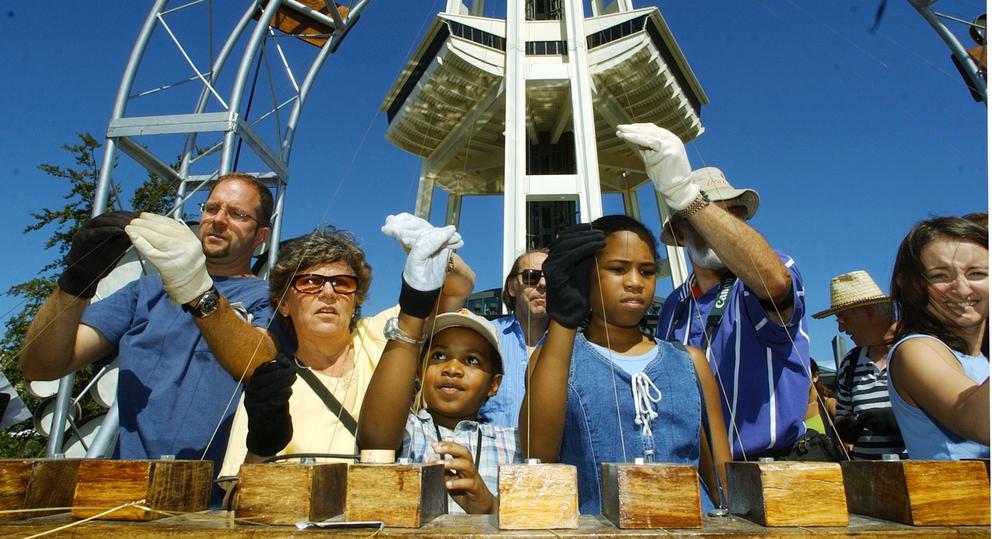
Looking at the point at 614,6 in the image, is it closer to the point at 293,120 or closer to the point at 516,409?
the point at 293,120

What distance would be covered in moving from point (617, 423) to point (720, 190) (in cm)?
140

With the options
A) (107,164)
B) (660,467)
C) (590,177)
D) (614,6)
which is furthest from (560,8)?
(660,467)

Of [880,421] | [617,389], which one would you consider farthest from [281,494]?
[880,421]

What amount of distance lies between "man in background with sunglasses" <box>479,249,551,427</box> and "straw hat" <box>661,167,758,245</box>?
784mm

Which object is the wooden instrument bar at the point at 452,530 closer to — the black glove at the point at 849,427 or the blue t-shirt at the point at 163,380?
the blue t-shirt at the point at 163,380

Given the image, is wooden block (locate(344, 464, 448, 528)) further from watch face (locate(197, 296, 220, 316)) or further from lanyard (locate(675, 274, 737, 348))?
lanyard (locate(675, 274, 737, 348))

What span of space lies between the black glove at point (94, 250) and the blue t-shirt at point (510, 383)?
4.81 feet

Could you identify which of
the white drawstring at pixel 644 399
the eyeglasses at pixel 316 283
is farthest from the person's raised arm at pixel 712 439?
the eyeglasses at pixel 316 283

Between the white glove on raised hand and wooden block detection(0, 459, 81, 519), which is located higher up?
the white glove on raised hand

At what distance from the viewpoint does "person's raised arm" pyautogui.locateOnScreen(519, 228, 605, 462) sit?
1.64 m

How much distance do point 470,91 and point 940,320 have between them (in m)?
22.1

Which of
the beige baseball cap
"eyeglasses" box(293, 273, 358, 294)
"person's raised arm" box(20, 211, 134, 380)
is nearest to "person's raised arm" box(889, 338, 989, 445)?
the beige baseball cap

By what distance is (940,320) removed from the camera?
6.35 feet

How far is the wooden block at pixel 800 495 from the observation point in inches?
41.3
